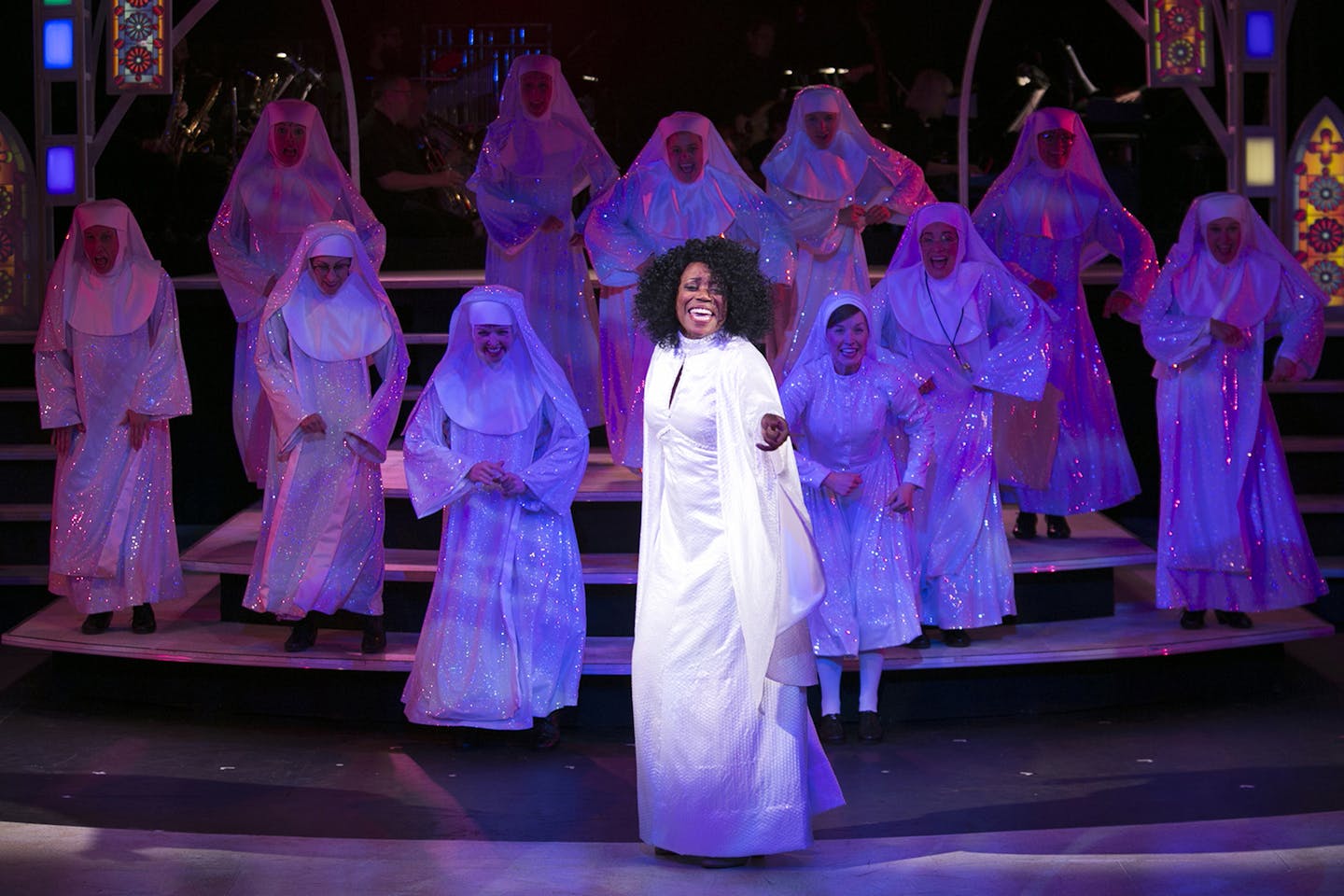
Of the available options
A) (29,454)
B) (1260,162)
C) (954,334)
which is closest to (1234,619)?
(954,334)

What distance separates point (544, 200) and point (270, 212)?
3.88 feet

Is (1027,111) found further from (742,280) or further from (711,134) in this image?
(742,280)

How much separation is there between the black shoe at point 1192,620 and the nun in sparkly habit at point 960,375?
2.53 ft

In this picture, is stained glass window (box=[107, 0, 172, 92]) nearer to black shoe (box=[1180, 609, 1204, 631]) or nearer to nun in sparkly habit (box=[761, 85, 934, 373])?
nun in sparkly habit (box=[761, 85, 934, 373])

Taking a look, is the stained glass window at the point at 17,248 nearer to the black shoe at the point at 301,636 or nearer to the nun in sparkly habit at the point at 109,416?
the nun in sparkly habit at the point at 109,416

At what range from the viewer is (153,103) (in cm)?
1071

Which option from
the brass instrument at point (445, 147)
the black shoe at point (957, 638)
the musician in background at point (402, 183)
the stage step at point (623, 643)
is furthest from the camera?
the brass instrument at point (445, 147)

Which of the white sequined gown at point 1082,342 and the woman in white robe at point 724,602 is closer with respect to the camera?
the woman in white robe at point 724,602

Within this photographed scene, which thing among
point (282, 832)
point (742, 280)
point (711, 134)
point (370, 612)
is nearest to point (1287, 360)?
point (711, 134)

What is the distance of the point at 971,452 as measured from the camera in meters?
6.80

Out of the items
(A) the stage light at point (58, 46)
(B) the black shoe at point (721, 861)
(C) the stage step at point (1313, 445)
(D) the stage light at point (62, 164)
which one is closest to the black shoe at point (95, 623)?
(D) the stage light at point (62, 164)

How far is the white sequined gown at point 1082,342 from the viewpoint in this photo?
305 inches

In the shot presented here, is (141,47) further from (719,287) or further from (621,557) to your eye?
(719,287)

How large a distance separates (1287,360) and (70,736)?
15.3 feet
